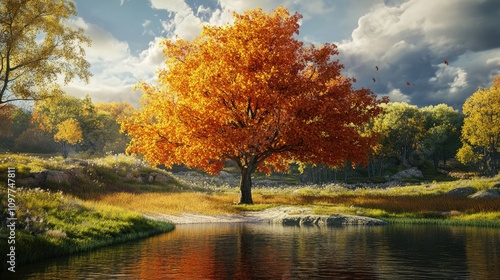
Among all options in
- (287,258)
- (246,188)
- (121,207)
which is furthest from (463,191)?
(287,258)

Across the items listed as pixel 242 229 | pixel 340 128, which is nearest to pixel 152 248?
pixel 242 229

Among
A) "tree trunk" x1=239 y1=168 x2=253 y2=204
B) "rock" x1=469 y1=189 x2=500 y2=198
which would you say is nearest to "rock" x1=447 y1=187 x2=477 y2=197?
"rock" x1=469 y1=189 x2=500 y2=198

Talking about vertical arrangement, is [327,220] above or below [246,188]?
below

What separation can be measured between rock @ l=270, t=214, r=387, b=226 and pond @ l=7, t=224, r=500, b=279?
15.9 ft

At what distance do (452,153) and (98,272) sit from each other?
124m

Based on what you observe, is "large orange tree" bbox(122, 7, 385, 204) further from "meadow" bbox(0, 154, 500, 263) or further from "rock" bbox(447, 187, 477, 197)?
"rock" bbox(447, 187, 477, 197)

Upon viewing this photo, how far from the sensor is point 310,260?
12.5 meters

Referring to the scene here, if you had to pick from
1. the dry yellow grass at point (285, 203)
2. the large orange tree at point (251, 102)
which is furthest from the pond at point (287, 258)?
the large orange tree at point (251, 102)

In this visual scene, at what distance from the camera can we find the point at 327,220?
2445cm

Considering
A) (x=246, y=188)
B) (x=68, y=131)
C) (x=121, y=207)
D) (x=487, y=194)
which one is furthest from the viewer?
(x=68, y=131)

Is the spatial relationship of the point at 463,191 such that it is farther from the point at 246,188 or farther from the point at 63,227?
the point at 63,227

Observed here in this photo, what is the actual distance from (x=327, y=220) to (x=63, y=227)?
46.8 ft

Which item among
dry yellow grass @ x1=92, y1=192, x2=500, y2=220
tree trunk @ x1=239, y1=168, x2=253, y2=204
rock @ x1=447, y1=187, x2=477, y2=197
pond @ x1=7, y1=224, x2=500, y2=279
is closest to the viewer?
pond @ x1=7, y1=224, x2=500, y2=279

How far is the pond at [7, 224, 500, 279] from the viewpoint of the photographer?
10.6 metres
